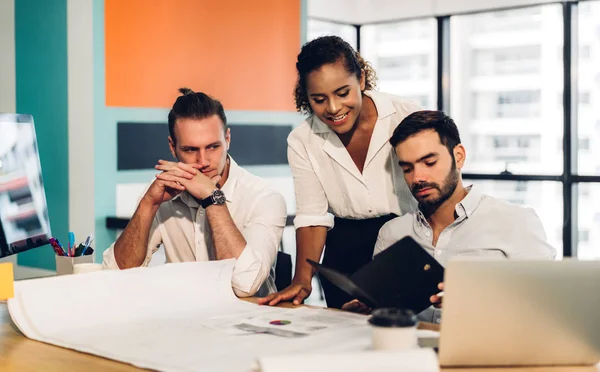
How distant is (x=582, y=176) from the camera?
5.54 meters

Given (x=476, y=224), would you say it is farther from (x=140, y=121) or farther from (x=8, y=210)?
(x=140, y=121)

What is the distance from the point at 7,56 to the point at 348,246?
7.26 feet

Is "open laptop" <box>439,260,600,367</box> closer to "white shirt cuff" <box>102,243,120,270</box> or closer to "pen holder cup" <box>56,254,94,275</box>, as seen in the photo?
"pen holder cup" <box>56,254,94,275</box>

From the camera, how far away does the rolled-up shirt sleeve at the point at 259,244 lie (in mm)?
2217

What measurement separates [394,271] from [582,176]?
13.7 feet

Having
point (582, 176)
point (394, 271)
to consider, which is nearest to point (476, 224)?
point (394, 271)

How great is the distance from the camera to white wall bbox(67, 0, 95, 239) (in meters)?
3.99

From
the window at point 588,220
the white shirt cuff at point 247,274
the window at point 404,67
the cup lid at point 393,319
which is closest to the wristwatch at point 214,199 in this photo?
the white shirt cuff at point 247,274

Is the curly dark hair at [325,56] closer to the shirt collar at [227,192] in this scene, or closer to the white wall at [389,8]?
the shirt collar at [227,192]

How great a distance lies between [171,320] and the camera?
1904 mm

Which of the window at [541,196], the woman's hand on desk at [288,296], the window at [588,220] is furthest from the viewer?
the window at [541,196]

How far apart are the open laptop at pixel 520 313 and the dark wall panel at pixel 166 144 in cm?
305

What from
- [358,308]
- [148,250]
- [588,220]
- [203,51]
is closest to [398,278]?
[358,308]

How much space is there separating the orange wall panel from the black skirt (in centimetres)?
175
